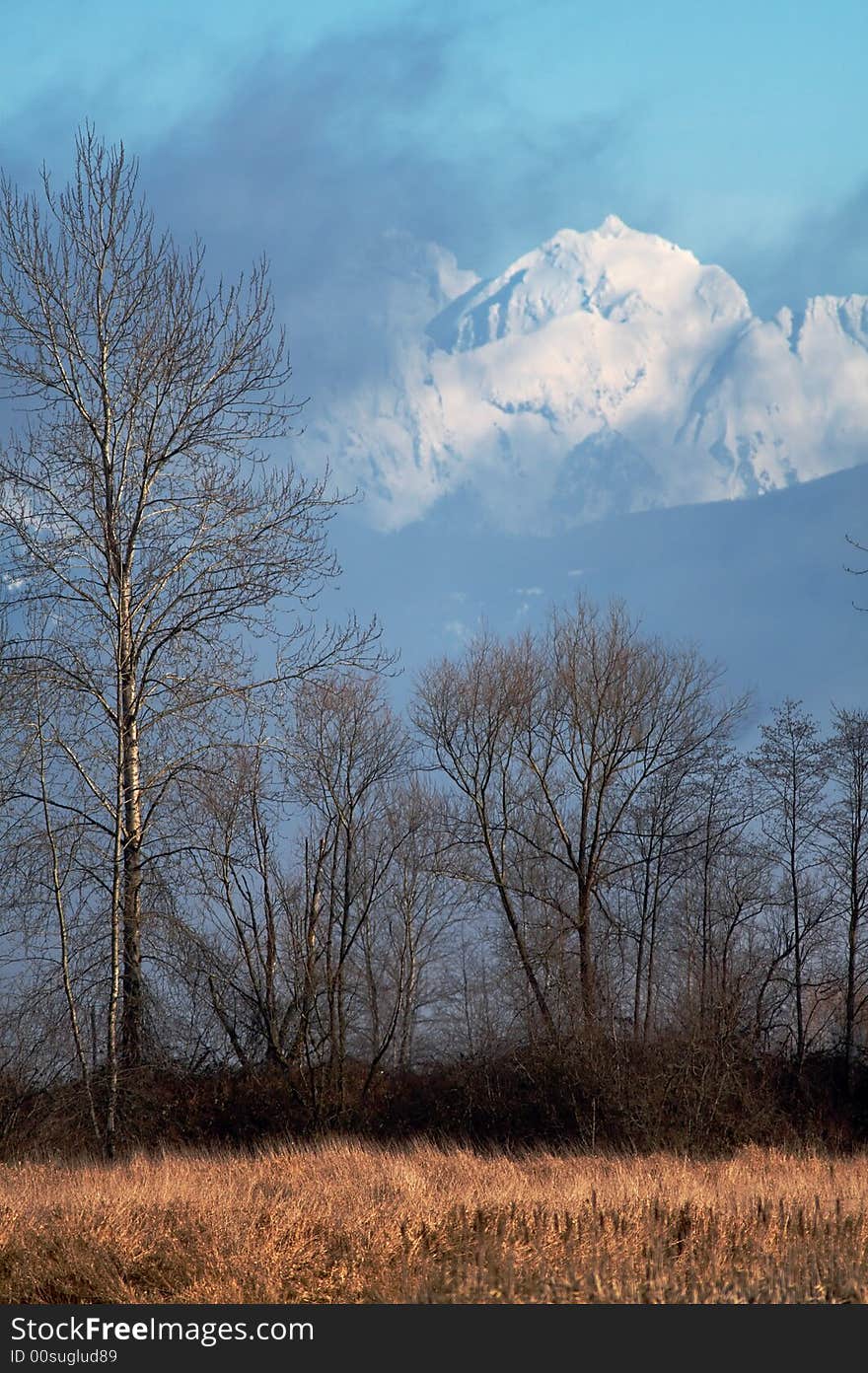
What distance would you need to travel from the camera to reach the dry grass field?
6977mm

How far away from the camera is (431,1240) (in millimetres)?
7910

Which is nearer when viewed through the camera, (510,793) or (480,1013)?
(510,793)

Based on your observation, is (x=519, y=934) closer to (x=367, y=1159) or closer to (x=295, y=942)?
(x=295, y=942)

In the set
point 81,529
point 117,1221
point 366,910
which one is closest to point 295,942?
point 366,910

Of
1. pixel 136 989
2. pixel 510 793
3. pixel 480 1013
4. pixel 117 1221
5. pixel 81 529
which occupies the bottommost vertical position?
pixel 480 1013

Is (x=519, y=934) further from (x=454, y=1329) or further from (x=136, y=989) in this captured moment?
(x=454, y=1329)

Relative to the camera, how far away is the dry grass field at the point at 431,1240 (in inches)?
275

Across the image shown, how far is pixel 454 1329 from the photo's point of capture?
6.14m

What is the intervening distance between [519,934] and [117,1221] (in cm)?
1636

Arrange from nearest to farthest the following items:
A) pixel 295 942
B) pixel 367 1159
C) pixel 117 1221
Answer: pixel 117 1221
pixel 367 1159
pixel 295 942

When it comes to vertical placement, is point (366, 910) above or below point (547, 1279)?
above

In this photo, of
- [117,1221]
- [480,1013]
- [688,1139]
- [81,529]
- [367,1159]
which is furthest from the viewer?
[480,1013]

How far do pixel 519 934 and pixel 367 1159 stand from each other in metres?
10.9

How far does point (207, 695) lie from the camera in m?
14.9
